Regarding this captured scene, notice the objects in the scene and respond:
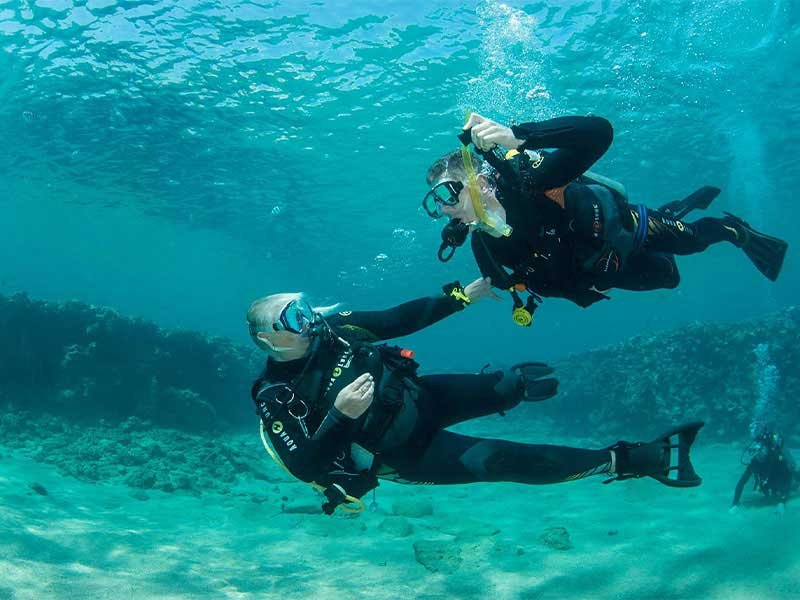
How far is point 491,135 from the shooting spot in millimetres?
3715

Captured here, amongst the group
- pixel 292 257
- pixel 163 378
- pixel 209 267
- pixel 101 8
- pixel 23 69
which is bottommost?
pixel 163 378

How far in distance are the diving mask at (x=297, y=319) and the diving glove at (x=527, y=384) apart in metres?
1.72

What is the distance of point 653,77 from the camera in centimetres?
1950

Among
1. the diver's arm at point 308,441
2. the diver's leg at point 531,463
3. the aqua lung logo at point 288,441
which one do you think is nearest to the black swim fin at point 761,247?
the diver's leg at point 531,463

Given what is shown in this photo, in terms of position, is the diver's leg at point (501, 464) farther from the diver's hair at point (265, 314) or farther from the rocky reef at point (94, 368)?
the rocky reef at point (94, 368)

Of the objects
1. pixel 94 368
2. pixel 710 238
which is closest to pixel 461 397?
pixel 710 238

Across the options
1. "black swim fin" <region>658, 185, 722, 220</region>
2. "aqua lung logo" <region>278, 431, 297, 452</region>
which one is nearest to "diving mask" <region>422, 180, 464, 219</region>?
"aqua lung logo" <region>278, 431, 297, 452</region>

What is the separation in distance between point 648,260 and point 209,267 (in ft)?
217

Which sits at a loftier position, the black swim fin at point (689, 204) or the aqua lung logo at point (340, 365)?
the black swim fin at point (689, 204)

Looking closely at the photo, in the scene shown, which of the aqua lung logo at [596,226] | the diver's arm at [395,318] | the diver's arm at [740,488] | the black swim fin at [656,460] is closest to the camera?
the black swim fin at [656,460]

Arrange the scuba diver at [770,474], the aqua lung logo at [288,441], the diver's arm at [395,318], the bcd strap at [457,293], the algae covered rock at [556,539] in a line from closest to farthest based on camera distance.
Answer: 1. the aqua lung logo at [288,441]
2. the diver's arm at [395,318]
3. the bcd strap at [457,293]
4. the algae covered rock at [556,539]
5. the scuba diver at [770,474]

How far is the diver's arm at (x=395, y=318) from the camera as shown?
15.2 feet

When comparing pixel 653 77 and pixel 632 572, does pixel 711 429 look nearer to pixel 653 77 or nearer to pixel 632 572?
pixel 632 572

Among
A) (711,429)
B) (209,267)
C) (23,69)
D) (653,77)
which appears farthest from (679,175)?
(209,267)
